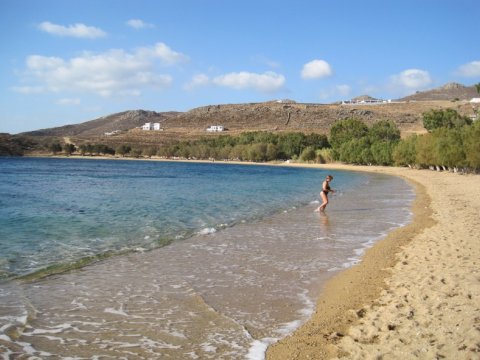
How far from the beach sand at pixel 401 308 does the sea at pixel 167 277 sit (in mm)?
453

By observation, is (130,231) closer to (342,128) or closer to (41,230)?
(41,230)

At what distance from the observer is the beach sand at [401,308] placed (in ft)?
19.8

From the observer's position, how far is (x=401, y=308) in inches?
299

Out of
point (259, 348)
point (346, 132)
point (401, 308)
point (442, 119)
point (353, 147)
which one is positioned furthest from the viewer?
point (346, 132)

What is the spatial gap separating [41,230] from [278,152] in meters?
111

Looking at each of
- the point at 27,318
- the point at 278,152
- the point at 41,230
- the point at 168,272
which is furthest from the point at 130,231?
the point at 278,152

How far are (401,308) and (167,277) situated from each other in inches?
198

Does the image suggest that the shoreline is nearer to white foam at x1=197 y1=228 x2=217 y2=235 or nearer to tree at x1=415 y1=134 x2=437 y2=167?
white foam at x1=197 y1=228 x2=217 y2=235

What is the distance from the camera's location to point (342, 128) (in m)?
114

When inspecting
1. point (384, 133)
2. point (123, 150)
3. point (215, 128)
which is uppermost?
point (215, 128)

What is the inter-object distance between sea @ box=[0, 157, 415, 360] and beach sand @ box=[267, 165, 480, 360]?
1.49ft

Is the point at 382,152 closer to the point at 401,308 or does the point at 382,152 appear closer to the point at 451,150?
the point at 451,150

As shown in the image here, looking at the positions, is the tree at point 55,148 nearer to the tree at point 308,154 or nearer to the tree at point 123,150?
the tree at point 123,150

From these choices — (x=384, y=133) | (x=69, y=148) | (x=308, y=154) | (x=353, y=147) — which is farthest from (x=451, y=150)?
(x=69, y=148)
